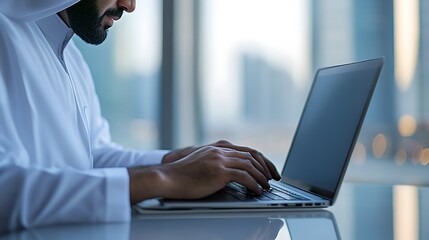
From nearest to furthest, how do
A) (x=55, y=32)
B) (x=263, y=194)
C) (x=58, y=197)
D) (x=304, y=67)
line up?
(x=58, y=197)
(x=263, y=194)
(x=55, y=32)
(x=304, y=67)

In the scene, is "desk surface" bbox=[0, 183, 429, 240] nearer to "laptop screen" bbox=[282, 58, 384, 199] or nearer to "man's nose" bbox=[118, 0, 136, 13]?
"laptop screen" bbox=[282, 58, 384, 199]

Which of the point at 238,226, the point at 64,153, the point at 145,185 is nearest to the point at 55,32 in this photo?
the point at 64,153

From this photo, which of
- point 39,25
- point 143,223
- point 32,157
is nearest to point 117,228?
point 143,223

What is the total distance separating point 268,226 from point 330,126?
405mm

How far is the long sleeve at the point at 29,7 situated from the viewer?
1125 mm

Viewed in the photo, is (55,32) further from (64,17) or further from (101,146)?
(101,146)

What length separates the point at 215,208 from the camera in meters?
0.98

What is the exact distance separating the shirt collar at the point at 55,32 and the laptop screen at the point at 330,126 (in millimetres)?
603

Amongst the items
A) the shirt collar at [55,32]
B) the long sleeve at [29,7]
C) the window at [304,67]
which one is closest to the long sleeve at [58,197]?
the long sleeve at [29,7]

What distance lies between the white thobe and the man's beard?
0.03 meters

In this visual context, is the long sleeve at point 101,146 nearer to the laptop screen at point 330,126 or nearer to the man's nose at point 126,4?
the man's nose at point 126,4

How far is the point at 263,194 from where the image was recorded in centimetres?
111

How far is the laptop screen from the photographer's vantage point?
1.10 metres

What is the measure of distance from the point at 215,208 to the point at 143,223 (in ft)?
0.48
